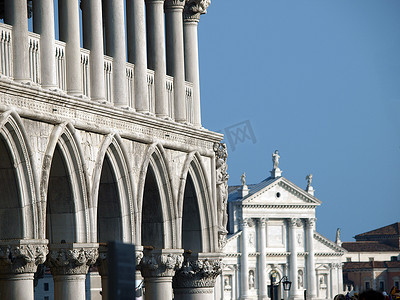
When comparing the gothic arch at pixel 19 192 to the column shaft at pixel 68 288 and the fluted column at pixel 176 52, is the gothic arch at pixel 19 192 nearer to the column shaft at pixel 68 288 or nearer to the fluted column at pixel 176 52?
the column shaft at pixel 68 288

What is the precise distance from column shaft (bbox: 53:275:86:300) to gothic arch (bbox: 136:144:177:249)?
2453 millimetres

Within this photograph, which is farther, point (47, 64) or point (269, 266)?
point (269, 266)

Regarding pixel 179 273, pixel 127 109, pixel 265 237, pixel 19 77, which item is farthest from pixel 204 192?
pixel 265 237

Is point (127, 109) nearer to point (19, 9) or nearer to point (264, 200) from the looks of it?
point (19, 9)

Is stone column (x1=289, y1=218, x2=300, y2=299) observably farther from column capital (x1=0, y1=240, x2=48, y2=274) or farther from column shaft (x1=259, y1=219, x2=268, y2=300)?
column capital (x1=0, y1=240, x2=48, y2=274)

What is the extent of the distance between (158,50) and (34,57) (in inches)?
166

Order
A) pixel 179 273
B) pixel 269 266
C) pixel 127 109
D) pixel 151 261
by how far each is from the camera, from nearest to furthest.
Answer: pixel 127 109 < pixel 151 261 < pixel 179 273 < pixel 269 266

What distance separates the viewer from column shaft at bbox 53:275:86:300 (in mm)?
17688

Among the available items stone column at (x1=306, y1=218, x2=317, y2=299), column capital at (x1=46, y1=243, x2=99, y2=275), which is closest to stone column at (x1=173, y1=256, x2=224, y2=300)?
column capital at (x1=46, y1=243, x2=99, y2=275)

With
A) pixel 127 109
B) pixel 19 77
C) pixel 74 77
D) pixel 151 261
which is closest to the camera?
pixel 19 77

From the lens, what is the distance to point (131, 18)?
66.8ft

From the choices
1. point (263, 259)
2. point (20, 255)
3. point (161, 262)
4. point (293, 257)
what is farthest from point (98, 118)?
point (293, 257)

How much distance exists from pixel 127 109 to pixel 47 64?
236 cm

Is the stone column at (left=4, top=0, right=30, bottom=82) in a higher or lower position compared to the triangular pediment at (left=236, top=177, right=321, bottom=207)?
lower
